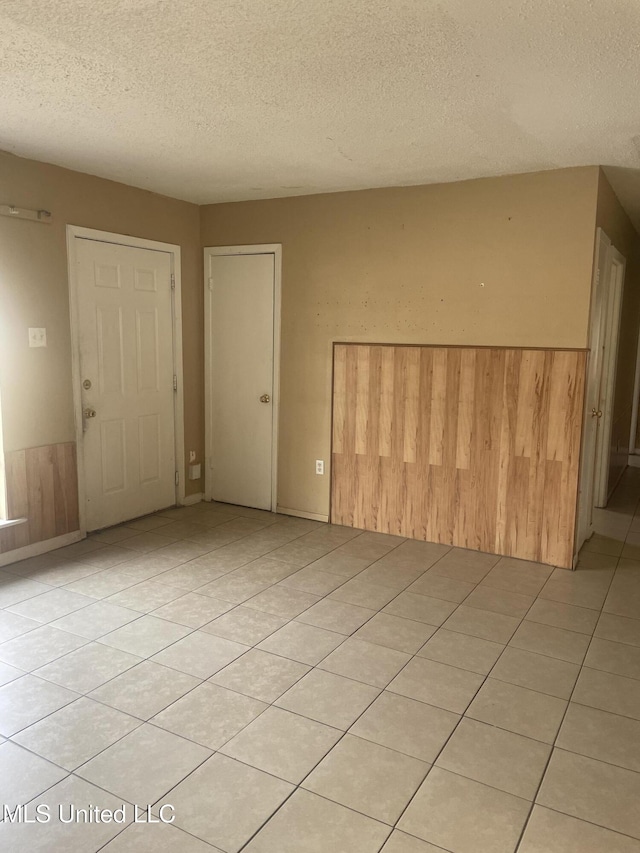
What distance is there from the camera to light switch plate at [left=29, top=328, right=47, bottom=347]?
146 inches

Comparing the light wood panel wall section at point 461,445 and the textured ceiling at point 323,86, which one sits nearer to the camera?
the textured ceiling at point 323,86

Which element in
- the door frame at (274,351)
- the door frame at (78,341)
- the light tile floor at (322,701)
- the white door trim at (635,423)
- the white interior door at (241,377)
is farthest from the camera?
the white door trim at (635,423)

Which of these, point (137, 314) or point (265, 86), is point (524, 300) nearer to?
point (265, 86)

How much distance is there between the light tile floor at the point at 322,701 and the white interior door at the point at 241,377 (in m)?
1.15

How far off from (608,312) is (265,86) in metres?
3.02

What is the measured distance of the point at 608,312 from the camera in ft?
14.4

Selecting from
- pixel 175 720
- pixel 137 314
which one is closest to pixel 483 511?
pixel 175 720

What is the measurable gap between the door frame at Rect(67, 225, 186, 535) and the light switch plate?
20 cm

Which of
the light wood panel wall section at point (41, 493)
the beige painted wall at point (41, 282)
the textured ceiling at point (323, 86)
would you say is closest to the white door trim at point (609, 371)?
the textured ceiling at point (323, 86)

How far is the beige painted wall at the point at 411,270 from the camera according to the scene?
3.65m

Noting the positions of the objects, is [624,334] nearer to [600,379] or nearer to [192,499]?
[600,379]

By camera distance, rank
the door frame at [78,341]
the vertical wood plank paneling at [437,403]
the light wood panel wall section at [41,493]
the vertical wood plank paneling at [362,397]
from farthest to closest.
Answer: the vertical wood plank paneling at [362,397] < the vertical wood plank paneling at [437,403] < the door frame at [78,341] < the light wood panel wall section at [41,493]

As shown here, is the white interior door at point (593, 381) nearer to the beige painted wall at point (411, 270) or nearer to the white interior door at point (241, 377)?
the beige painted wall at point (411, 270)

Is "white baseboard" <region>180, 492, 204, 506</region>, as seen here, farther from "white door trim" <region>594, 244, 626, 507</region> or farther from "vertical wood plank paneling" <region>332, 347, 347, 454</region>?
"white door trim" <region>594, 244, 626, 507</region>
